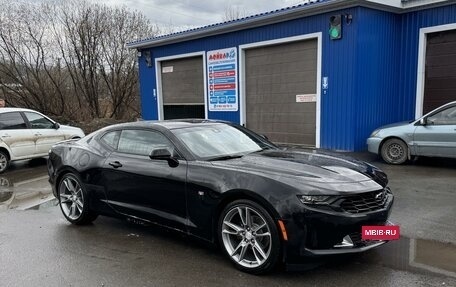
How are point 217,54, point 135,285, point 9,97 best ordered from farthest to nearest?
1. point 9,97
2. point 217,54
3. point 135,285

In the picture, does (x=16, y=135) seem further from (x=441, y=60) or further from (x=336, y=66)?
(x=441, y=60)

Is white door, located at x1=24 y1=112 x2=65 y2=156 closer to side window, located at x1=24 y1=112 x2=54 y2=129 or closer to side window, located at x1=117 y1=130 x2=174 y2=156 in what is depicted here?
side window, located at x1=24 y1=112 x2=54 y2=129

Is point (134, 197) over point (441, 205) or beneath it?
over

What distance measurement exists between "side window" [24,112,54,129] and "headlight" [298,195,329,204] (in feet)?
32.8

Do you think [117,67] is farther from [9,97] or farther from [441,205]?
[441,205]

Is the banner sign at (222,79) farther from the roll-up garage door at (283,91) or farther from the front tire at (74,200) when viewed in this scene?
the front tire at (74,200)

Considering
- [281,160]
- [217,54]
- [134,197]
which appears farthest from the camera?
[217,54]

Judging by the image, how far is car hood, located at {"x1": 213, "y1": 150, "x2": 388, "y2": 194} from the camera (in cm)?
397

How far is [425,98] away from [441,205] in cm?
625

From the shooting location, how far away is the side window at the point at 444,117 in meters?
9.07

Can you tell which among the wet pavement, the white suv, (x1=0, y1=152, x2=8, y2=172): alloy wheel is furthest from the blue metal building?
(x1=0, y1=152, x2=8, y2=172): alloy wheel

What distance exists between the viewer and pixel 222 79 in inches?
575

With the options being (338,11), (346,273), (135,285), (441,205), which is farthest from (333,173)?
(338,11)

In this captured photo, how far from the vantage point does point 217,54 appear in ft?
47.8
